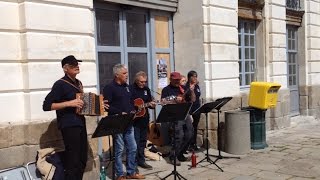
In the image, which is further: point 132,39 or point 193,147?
point 193,147

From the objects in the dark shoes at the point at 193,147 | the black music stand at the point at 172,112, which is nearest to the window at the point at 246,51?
the dark shoes at the point at 193,147

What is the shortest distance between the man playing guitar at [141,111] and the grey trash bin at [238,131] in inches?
82.8

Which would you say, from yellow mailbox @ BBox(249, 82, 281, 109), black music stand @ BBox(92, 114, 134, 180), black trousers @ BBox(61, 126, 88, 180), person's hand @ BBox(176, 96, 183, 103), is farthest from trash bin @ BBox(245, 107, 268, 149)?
black trousers @ BBox(61, 126, 88, 180)

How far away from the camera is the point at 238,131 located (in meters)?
8.34

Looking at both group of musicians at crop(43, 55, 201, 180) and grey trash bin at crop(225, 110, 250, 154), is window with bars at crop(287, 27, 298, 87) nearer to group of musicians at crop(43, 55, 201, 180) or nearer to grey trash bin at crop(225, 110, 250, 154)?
grey trash bin at crop(225, 110, 250, 154)

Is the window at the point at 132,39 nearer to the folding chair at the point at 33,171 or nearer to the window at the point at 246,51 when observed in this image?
the folding chair at the point at 33,171

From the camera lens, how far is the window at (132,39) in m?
7.59

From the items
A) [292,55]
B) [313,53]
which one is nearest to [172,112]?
[292,55]

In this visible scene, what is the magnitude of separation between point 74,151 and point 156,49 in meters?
4.22

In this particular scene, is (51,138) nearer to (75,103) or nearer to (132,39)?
(75,103)

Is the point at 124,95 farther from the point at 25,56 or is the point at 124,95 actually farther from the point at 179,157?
the point at 179,157

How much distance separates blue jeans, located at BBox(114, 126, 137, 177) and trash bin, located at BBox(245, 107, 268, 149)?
345 cm

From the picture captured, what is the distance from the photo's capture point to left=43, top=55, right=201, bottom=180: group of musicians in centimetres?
502

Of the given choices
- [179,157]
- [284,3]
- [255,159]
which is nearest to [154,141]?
[179,157]
